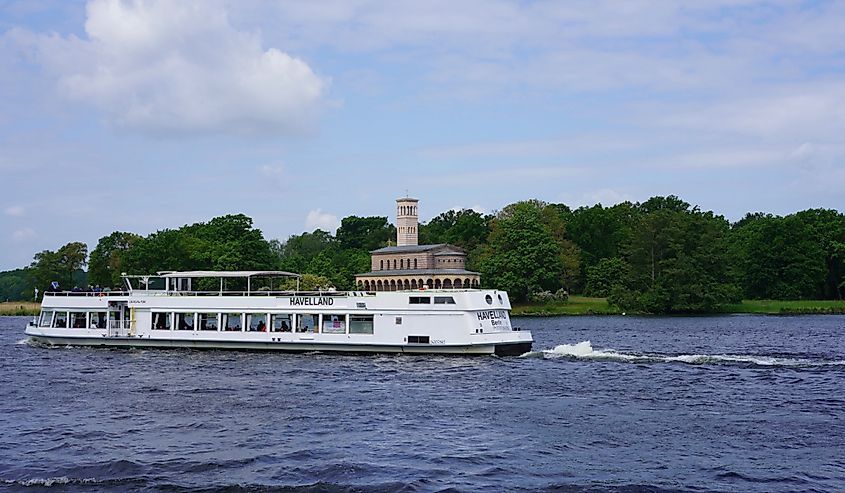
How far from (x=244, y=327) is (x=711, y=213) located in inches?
4833

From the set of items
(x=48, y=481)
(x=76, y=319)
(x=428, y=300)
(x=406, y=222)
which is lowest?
(x=48, y=481)

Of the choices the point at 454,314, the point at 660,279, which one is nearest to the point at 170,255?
the point at 660,279

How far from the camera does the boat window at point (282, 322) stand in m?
59.8

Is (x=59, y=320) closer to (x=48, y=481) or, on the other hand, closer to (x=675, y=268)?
(x=48, y=481)

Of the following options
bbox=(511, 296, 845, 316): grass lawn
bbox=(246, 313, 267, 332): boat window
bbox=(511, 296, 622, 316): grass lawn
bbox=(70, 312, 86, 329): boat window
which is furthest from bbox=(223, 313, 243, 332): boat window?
bbox=(511, 296, 845, 316): grass lawn

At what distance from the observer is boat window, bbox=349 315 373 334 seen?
2259 inches

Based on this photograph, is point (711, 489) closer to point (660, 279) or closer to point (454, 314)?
point (454, 314)

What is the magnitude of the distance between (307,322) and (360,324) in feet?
12.8

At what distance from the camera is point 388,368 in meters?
50.8

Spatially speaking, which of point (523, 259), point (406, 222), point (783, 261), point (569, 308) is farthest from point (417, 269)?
point (783, 261)

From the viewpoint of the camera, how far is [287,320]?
59.9 meters

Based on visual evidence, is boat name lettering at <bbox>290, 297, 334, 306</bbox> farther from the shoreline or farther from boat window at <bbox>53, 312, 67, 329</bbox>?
the shoreline

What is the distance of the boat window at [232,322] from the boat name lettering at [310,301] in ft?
14.0

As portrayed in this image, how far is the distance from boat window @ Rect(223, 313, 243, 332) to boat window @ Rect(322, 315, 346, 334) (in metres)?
6.32
